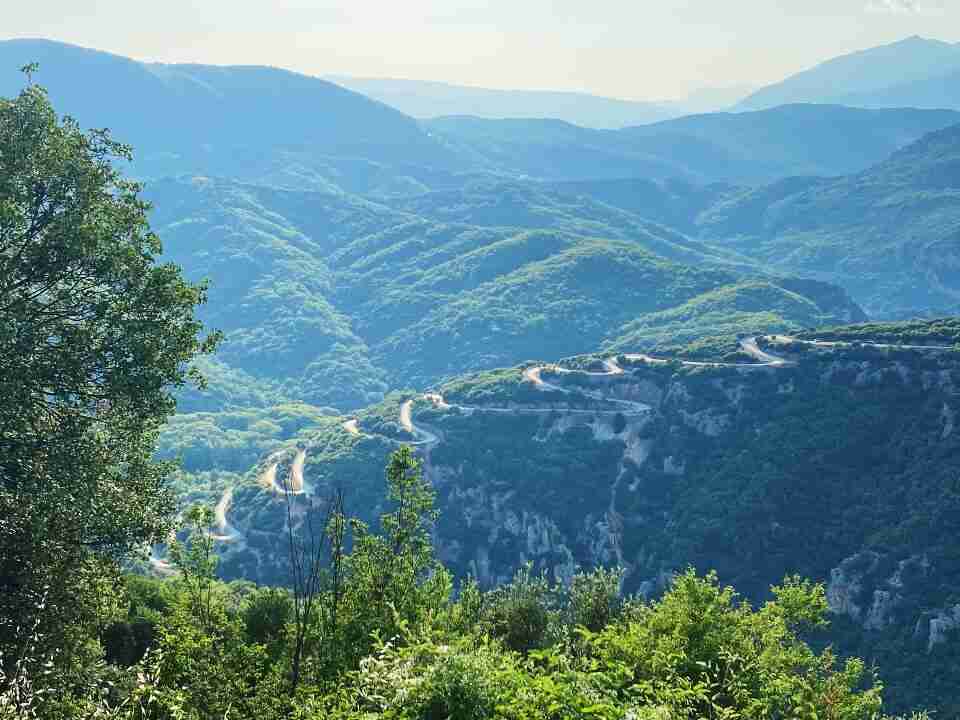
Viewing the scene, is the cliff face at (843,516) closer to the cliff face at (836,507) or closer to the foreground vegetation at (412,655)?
the cliff face at (836,507)

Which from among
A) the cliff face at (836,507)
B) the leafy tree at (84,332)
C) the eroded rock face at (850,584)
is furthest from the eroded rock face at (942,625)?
the leafy tree at (84,332)

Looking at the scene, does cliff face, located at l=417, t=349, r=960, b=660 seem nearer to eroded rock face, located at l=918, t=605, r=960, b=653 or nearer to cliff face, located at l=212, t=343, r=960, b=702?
cliff face, located at l=212, t=343, r=960, b=702

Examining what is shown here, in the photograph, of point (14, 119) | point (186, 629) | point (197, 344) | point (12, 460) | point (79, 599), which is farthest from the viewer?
point (197, 344)

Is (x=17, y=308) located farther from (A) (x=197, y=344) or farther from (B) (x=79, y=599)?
(B) (x=79, y=599)

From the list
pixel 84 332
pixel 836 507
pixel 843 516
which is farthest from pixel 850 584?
pixel 84 332

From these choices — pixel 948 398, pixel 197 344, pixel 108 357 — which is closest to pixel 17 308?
pixel 108 357

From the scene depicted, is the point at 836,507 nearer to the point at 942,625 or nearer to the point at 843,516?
the point at 843,516

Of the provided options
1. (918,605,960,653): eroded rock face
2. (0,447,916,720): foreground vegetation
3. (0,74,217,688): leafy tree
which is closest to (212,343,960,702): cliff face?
(918,605,960,653): eroded rock face

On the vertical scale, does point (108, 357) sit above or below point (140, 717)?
above
